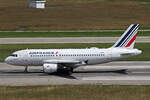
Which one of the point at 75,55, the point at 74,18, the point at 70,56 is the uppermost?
the point at 74,18

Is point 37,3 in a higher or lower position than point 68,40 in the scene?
higher

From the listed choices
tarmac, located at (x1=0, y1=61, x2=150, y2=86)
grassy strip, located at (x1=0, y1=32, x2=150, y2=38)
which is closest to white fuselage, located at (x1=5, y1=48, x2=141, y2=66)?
tarmac, located at (x1=0, y1=61, x2=150, y2=86)

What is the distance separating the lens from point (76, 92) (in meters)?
37.4

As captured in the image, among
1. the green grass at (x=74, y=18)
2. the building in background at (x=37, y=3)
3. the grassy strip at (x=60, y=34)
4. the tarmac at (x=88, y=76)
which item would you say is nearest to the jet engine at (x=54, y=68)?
the tarmac at (x=88, y=76)

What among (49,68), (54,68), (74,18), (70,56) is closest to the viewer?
(49,68)

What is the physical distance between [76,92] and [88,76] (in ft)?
34.8

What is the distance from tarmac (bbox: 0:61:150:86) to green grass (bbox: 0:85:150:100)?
306 cm

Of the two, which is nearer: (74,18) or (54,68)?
(54,68)

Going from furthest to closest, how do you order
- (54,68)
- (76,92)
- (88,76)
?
(88,76) → (54,68) → (76,92)

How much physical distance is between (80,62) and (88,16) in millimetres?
82619

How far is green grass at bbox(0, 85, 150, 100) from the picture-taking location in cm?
3470

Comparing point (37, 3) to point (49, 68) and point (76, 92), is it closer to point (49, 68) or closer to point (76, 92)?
point (49, 68)

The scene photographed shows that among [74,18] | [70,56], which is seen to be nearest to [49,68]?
[70,56]

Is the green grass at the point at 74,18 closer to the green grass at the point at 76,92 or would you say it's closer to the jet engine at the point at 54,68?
the jet engine at the point at 54,68
